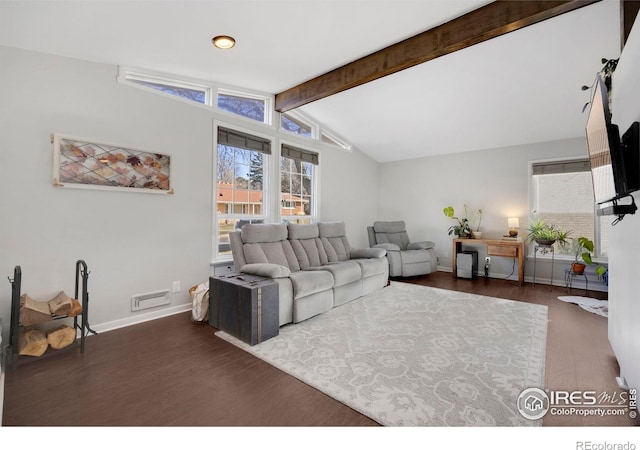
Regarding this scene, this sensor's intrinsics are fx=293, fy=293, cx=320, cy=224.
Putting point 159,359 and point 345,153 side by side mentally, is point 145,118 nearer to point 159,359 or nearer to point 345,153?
point 159,359

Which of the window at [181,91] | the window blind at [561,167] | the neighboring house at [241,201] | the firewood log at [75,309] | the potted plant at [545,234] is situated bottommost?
the firewood log at [75,309]

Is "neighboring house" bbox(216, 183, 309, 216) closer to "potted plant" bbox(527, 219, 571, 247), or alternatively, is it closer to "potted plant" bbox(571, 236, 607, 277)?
"potted plant" bbox(527, 219, 571, 247)

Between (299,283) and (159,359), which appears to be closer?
(159,359)

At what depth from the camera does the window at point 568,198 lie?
4531mm

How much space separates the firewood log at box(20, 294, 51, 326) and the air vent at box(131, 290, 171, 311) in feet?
2.55

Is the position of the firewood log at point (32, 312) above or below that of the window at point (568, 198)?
below

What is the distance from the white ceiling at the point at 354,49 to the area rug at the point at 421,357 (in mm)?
2661

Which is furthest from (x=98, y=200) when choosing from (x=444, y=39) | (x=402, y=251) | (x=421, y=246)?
(x=421, y=246)

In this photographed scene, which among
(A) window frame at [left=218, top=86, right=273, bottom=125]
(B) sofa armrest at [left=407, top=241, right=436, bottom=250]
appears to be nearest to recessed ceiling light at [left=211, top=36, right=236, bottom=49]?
(A) window frame at [left=218, top=86, right=273, bottom=125]

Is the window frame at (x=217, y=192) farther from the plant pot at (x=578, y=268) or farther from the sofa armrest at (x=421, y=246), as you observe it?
the plant pot at (x=578, y=268)

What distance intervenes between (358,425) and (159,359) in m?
1.58

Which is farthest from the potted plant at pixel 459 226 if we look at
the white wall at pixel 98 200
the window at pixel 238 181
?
the white wall at pixel 98 200

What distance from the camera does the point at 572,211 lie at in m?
4.70
